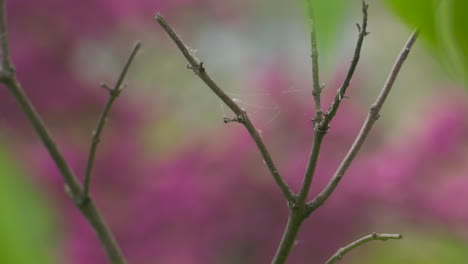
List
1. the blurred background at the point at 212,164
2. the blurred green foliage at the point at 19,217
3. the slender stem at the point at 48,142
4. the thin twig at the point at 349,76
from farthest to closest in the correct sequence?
1. the blurred background at the point at 212,164
2. the slender stem at the point at 48,142
3. the thin twig at the point at 349,76
4. the blurred green foliage at the point at 19,217

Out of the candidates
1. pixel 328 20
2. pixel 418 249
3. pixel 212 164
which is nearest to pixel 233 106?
pixel 328 20

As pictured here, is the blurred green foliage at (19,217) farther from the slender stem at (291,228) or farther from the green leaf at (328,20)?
the slender stem at (291,228)

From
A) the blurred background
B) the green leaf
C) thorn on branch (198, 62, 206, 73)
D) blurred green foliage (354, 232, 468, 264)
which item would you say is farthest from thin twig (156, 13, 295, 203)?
blurred green foliage (354, 232, 468, 264)

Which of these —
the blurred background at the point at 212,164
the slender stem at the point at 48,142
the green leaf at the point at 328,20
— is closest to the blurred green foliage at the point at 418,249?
the blurred background at the point at 212,164

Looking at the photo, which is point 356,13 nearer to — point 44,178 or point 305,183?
point 44,178

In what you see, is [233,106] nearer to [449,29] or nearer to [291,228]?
[291,228]

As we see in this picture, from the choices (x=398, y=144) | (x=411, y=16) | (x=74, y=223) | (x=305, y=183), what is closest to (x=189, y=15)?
(x=398, y=144)
